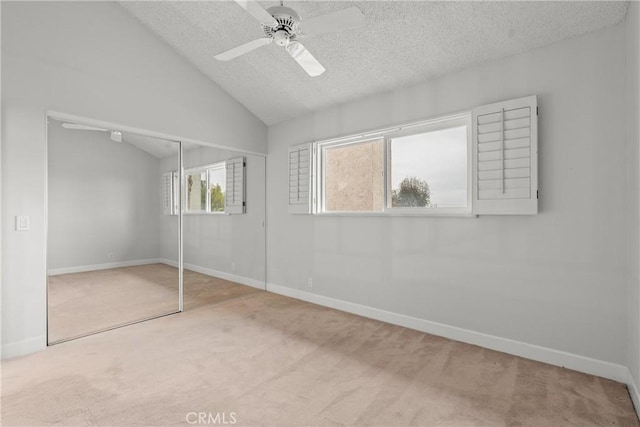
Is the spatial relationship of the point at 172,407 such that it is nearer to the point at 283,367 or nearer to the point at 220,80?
the point at 283,367

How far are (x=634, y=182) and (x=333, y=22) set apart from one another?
2101 millimetres

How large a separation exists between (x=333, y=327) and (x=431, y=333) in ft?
3.14

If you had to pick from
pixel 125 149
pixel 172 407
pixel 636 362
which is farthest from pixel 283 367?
pixel 125 149

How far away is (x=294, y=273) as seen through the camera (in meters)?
4.29

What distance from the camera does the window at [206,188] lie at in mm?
3740

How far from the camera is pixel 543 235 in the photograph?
2439mm

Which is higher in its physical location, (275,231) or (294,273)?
(275,231)

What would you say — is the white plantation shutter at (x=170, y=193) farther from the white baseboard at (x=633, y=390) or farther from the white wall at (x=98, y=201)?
the white baseboard at (x=633, y=390)

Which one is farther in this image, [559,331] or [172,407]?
[559,331]

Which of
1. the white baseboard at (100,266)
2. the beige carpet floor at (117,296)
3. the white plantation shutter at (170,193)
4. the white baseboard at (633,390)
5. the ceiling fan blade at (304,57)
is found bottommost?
the white baseboard at (633,390)

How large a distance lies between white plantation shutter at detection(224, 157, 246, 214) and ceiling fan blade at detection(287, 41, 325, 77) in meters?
2.25

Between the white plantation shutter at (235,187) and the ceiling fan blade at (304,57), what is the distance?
2249 mm

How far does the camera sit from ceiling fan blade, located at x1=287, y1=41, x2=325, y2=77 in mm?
2125

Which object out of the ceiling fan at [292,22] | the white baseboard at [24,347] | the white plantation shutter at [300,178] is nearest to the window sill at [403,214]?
the white plantation shutter at [300,178]
